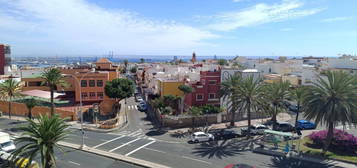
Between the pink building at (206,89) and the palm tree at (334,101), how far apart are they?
23314 mm

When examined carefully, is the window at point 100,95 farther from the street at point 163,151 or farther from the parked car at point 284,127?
the parked car at point 284,127

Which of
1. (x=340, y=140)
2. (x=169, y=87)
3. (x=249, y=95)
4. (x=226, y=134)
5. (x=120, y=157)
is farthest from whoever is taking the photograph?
(x=169, y=87)

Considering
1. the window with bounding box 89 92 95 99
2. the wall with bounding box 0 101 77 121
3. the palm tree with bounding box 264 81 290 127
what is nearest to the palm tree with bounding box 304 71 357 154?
the palm tree with bounding box 264 81 290 127

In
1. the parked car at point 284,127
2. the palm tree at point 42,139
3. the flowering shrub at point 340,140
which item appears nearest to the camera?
the palm tree at point 42,139

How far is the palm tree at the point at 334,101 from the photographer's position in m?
28.6

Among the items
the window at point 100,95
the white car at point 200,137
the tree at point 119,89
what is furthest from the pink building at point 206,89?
the window at point 100,95

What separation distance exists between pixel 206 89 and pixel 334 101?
26.9m

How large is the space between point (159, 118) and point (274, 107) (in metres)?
22.4

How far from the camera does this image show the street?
1096 inches

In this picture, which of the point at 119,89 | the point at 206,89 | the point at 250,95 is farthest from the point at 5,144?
the point at 206,89

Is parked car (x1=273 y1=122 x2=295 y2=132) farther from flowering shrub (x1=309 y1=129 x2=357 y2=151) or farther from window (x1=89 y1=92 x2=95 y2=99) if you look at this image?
window (x1=89 y1=92 x2=95 y2=99)

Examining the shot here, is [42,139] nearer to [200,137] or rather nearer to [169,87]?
[200,137]

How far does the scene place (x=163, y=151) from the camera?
32000 mm

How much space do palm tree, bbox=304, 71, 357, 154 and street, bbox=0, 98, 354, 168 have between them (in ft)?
20.1
